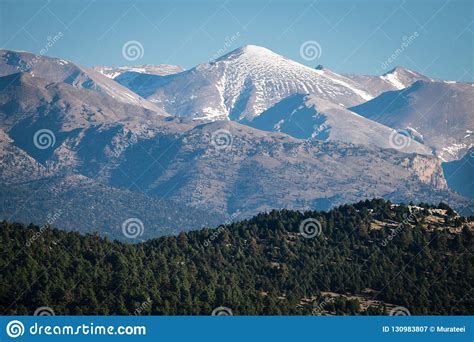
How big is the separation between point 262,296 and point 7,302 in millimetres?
49460

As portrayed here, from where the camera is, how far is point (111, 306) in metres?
174

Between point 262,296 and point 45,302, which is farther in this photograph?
point 262,296
